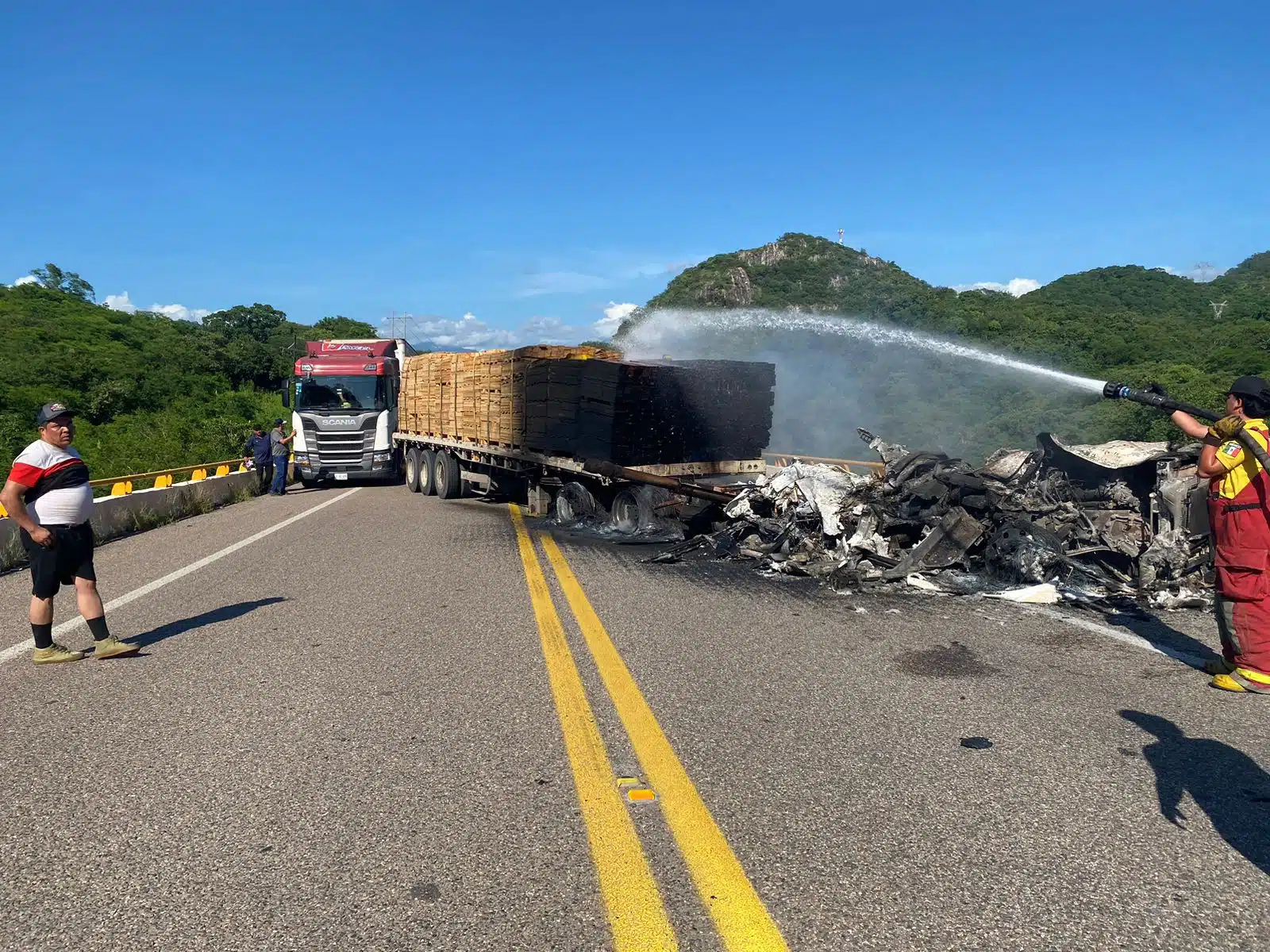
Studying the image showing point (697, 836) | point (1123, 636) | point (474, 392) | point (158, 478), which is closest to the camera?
point (697, 836)

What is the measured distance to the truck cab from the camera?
2084cm

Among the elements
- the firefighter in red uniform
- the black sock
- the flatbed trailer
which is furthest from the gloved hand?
the black sock

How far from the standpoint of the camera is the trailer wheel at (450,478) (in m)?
17.8

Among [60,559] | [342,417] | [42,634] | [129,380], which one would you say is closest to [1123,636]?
[60,559]

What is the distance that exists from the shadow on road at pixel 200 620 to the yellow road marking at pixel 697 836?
3.30 m

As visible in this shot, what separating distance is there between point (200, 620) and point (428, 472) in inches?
471

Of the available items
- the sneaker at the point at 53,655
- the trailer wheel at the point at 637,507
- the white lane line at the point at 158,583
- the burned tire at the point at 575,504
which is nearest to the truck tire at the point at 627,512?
the trailer wheel at the point at 637,507

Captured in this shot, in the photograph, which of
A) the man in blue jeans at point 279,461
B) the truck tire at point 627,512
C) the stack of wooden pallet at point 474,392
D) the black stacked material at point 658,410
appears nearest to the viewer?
the black stacked material at point 658,410

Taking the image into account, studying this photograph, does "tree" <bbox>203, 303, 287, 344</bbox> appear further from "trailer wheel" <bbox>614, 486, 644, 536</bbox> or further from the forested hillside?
"trailer wheel" <bbox>614, 486, 644, 536</bbox>

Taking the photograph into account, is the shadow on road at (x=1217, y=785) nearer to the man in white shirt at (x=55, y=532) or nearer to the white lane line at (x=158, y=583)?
the man in white shirt at (x=55, y=532)

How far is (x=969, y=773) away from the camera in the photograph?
12.8 feet

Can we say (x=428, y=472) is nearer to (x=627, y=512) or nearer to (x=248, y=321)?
(x=627, y=512)

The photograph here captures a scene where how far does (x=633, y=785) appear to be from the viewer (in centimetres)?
380

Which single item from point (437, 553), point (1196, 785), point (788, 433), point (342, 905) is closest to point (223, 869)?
point (342, 905)
